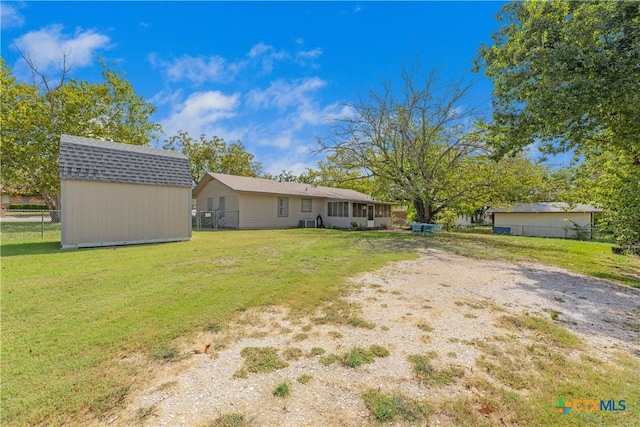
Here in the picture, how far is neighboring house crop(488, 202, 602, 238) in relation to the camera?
2353 centimetres

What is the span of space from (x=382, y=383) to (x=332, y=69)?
53.3 ft

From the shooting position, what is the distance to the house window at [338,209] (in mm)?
21078

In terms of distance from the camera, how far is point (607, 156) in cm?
1055

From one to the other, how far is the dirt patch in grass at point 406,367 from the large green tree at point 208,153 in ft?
95.3

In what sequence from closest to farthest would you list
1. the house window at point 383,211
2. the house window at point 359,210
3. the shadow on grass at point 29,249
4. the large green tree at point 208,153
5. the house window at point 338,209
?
the shadow on grass at point 29,249 < the house window at point 338,209 < the house window at point 359,210 < the house window at point 383,211 < the large green tree at point 208,153

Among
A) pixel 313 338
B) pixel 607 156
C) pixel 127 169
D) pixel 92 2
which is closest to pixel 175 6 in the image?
pixel 92 2

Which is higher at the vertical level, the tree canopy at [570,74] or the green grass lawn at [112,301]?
the tree canopy at [570,74]

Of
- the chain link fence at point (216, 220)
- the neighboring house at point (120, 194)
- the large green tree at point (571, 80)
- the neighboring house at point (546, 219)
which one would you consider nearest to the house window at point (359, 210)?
the chain link fence at point (216, 220)

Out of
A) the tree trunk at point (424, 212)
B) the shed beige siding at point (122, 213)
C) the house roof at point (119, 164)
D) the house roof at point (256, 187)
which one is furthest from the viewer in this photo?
the tree trunk at point (424, 212)

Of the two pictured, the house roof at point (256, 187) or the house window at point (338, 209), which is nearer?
the house roof at point (256, 187)

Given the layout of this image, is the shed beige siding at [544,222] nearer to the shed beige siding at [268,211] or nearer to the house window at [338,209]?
the house window at [338,209]

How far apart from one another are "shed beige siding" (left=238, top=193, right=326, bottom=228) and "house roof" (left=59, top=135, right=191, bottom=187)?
626 cm

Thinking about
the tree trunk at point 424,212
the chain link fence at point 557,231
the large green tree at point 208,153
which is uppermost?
the large green tree at point 208,153

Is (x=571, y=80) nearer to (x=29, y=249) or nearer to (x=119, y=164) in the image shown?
(x=119, y=164)
